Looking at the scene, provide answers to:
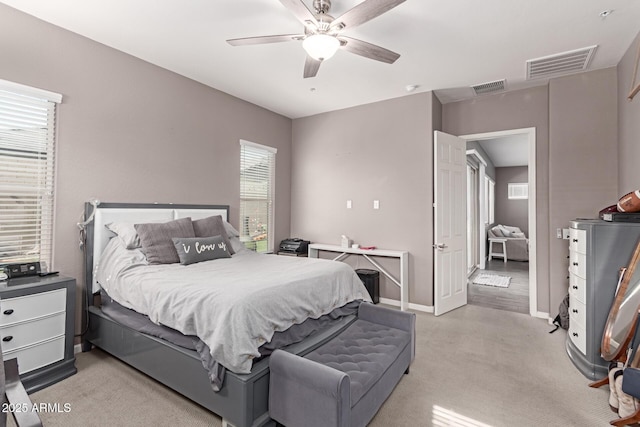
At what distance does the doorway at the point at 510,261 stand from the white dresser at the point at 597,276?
1338 millimetres

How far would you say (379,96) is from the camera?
13.7ft

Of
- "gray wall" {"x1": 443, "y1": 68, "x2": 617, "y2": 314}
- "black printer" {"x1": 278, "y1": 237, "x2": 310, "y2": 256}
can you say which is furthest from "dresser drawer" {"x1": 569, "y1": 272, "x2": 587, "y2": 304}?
"black printer" {"x1": 278, "y1": 237, "x2": 310, "y2": 256}

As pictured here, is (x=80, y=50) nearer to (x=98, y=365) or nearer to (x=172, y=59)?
(x=172, y=59)

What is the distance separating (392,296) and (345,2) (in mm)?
3415

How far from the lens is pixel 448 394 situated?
215 centimetres

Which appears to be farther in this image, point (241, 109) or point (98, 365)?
point (241, 109)

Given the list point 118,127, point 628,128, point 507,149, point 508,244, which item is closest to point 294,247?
point 118,127

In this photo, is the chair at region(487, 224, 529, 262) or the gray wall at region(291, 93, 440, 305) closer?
the gray wall at region(291, 93, 440, 305)

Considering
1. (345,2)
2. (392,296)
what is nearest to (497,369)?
(392,296)

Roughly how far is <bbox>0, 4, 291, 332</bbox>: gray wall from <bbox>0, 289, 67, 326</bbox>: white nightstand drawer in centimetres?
51

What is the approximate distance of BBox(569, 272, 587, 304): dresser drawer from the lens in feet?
7.97

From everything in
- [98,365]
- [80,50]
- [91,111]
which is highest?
[80,50]

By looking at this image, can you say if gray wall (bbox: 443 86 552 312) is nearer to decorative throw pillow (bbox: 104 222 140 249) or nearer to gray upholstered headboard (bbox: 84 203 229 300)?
gray upholstered headboard (bbox: 84 203 229 300)

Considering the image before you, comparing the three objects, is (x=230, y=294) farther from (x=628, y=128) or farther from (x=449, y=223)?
(x=628, y=128)
